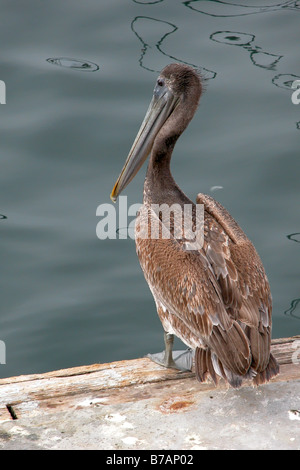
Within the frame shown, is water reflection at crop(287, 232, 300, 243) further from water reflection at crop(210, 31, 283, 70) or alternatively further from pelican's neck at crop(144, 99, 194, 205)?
water reflection at crop(210, 31, 283, 70)

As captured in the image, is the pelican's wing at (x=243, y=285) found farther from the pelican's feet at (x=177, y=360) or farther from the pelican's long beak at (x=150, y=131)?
the pelican's long beak at (x=150, y=131)

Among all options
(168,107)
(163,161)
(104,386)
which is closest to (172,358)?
(104,386)

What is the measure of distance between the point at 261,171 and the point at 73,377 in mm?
3380

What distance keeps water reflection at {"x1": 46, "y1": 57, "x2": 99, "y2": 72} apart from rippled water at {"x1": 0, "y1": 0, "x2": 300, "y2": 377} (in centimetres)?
1

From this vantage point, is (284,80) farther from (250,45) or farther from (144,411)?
(144,411)

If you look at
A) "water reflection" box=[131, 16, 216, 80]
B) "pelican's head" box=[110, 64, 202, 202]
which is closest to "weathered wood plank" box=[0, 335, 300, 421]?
"pelican's head" box=[110, 64, 202, 202]

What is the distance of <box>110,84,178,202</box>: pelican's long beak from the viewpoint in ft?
16.4

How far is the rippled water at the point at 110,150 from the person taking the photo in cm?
613

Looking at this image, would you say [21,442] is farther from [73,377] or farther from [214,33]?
[214,33]

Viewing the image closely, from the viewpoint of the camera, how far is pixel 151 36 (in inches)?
345

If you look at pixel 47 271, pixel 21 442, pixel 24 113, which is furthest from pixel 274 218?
pixel 21 442

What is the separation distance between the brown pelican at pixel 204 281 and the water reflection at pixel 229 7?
15.0 feet

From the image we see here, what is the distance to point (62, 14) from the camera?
8992 mm

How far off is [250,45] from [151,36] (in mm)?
1003
